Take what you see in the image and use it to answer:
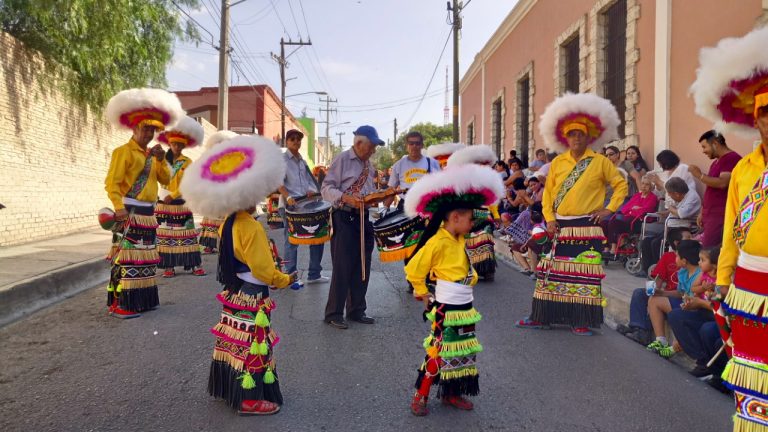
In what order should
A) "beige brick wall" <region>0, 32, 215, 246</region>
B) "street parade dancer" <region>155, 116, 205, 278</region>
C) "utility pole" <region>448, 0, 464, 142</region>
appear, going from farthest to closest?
"utility pole" <region>448, 0, 464, 142</region>
"beige brick wall" <region>0, 32, 215, 246</region>
"street parade dancer" <region>155, 116, 205, 278</region>

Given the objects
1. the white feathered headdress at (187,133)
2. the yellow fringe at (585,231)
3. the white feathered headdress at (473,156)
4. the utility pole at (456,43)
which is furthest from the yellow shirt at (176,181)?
the utility pole at (456,43)

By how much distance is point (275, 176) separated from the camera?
3.34 metres

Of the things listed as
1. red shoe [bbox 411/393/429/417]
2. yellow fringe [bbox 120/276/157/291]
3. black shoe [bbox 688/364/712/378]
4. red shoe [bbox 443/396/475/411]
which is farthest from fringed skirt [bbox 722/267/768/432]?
yellow fringe [bbox 120/276/157/291]

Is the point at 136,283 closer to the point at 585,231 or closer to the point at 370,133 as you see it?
the point at 370,133

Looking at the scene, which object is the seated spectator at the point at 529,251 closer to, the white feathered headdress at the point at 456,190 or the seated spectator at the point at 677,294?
the seated spectator at the point at 677,294

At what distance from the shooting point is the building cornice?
1756 cm

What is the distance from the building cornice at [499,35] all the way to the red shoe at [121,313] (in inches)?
589

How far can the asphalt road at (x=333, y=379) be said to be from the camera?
3.34m

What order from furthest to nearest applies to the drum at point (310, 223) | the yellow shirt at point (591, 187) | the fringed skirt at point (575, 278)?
the drum at point (310, 223)
the fringed skirt at point (575, 278)
the yellow shirt at point (591, 187)

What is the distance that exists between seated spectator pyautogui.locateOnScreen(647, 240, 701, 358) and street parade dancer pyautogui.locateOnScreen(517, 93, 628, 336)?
0.48 metres

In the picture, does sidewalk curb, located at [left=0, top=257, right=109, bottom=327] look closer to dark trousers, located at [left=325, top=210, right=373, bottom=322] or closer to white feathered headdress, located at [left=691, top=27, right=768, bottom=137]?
dark trousers, located at [left=325, top=210, right=373, bottom=322]

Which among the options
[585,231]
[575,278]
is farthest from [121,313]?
[585,231]

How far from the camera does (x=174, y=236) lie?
805 centimetres

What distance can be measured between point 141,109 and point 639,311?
5.55 meters
